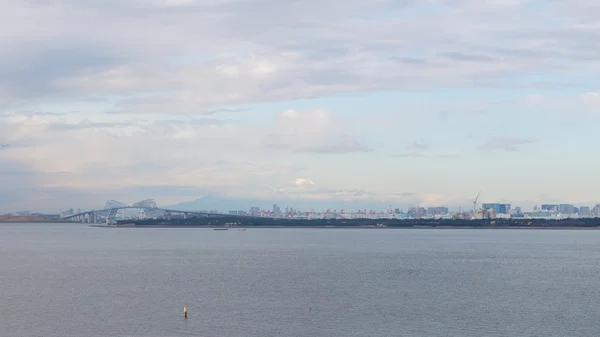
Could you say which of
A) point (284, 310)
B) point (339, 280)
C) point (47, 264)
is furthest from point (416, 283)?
point (47, 264)

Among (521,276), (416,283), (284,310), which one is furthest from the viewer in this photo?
(521,276)

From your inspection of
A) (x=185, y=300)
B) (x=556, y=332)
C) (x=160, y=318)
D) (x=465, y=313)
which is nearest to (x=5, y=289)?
(x=185, y=300)

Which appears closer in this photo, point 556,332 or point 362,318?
point 556,332

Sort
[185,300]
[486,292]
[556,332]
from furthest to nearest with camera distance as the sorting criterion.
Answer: [486,292] < [185,300] < [556,332]

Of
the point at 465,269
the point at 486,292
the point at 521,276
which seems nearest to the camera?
the point at 486,292

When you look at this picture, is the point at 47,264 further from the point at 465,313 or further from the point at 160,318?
the point at 465,313

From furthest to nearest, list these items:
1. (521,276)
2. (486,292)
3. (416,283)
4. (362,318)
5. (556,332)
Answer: (521,276)
(416,283)
(486,292)
(362,318)
(556,332)

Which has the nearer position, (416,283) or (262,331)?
(262,331)

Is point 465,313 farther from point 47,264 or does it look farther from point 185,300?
point 47,264
